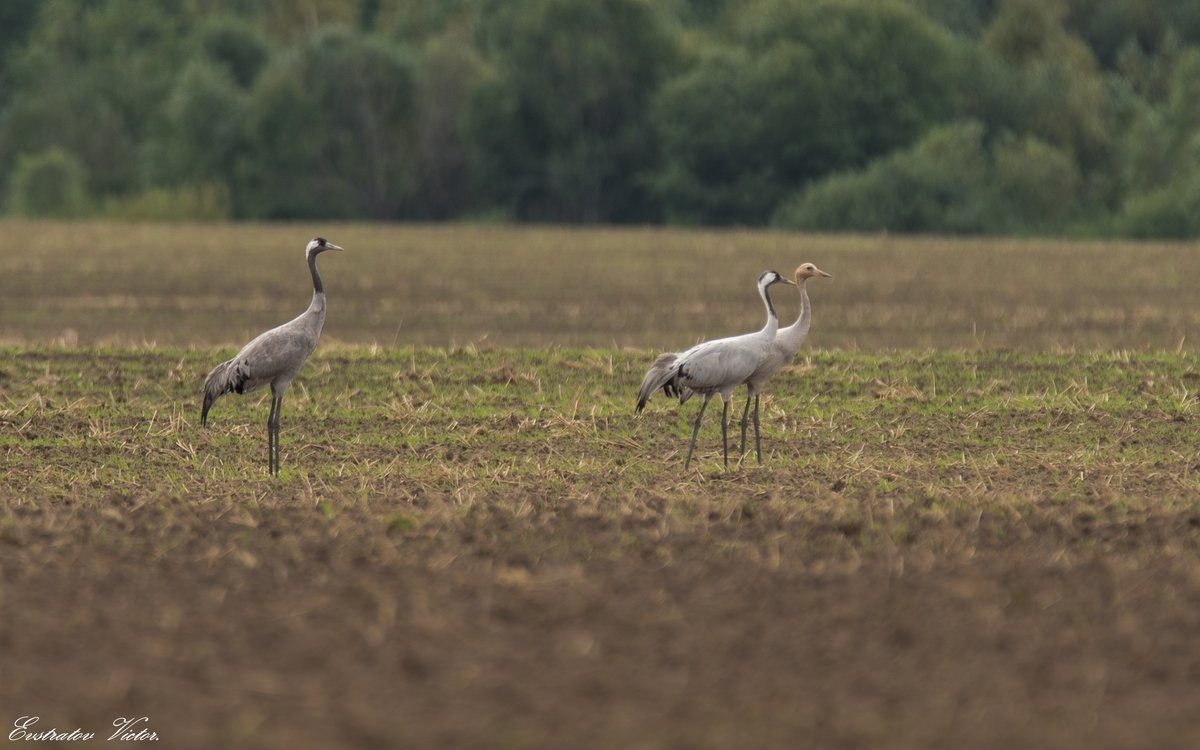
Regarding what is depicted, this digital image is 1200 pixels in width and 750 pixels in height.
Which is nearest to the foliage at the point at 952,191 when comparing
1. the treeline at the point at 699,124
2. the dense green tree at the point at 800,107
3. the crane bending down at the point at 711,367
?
the treeline at the point at 699,124

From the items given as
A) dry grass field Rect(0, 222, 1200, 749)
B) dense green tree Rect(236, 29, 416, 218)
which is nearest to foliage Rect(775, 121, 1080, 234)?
dense green tree Rect(236, 29, 416, 218)

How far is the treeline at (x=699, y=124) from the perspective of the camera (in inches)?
2420

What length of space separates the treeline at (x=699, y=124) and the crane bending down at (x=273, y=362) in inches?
1727

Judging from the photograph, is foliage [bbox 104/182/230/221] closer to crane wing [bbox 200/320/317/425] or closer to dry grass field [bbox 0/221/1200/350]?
dry grass field [bbox 0/221/1200/350]

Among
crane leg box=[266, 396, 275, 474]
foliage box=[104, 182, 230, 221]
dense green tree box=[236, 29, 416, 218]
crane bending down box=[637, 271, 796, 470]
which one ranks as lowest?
crane leg box=[266, 396, 275, 474]

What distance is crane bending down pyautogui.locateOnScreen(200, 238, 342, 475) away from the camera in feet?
50.5

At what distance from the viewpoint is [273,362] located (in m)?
15.4

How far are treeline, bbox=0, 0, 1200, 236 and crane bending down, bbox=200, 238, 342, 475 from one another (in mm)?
43855

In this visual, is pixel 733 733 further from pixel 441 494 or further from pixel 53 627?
pixel 441 494

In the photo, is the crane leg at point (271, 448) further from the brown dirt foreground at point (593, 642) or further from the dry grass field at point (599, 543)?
the brown dirt foreground at point (593, 642)

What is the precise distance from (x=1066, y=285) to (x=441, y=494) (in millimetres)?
20996

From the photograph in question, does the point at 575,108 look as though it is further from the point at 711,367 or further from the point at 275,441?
the point at 711,367

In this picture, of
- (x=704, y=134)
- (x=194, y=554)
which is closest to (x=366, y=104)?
(x=704, y=134)

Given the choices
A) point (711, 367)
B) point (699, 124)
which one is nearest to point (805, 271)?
point (711, 367)
